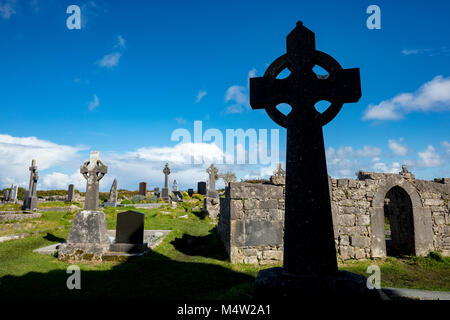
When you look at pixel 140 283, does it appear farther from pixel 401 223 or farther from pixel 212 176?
pixel 212 176

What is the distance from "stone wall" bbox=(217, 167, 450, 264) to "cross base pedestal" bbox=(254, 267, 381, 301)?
528cm

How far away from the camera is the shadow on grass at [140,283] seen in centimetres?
479

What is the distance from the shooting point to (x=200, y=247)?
963 centimetres

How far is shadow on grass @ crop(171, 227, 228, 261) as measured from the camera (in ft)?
27.0

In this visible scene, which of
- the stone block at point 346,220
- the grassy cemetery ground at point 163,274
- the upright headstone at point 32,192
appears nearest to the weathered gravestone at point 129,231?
the grassy cemetery ground at point 163,274

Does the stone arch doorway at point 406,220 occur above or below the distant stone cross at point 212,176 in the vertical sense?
below

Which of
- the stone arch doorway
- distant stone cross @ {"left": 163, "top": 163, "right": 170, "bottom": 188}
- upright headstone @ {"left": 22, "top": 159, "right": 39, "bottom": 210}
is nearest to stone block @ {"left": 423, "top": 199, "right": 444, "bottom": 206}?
the stone arch doorway

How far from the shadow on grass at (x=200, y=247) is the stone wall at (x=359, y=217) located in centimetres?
48

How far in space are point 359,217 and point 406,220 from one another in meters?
2.27

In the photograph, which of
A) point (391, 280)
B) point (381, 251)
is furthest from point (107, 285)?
point (381, 251)

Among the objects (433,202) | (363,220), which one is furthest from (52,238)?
(433,202)

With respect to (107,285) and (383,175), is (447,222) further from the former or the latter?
(107,285)

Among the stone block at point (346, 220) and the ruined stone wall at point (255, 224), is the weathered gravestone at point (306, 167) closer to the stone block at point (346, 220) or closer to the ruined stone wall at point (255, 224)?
the ruined stone wall at point (255, 224)
